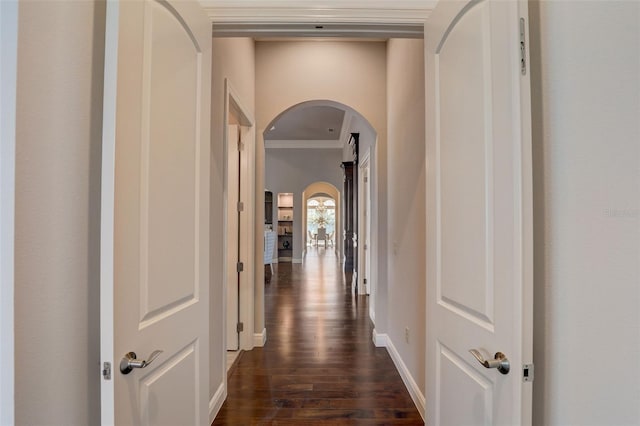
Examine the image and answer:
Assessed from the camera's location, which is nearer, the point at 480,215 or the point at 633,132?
the point at 633,132

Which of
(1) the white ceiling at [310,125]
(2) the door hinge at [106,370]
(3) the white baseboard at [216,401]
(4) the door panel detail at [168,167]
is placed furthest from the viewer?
(1) the white ceiling at [310,125]

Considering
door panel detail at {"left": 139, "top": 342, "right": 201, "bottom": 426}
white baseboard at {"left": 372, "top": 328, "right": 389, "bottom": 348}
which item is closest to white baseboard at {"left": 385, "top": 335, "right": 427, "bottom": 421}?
white baseboard at {"left": 372, "top": 328, "right": 389, "bottom": 348}

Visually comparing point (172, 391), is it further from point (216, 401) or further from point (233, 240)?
point (233, 240)

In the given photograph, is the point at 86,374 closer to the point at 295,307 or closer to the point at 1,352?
the point at 1,352

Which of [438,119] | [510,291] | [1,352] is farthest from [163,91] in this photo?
[510,291]

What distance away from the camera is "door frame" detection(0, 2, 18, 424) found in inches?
29.8

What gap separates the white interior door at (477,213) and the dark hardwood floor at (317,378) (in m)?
0.91

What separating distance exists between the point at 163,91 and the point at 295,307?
3.98m

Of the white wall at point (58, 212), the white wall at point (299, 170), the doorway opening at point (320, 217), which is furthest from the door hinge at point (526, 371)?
the doorway opening at point (320, 217)

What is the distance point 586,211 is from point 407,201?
164cm

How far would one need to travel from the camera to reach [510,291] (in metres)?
0.92

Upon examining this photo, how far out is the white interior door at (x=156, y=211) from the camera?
0.89 m

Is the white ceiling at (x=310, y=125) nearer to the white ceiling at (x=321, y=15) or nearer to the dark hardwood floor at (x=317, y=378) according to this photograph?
the dark hardwood floor at (x=317, y=378)

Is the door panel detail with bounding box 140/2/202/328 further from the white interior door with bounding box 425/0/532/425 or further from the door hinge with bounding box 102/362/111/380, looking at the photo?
the white interior door with bounding box 425/0/532/425
